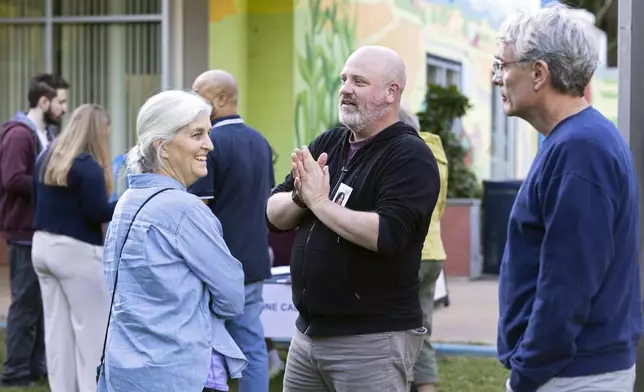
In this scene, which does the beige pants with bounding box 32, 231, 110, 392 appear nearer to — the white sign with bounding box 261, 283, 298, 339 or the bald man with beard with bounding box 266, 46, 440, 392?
the white sign with bounding box 261, 283, 298, 339

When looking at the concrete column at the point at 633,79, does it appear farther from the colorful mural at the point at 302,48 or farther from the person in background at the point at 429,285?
the colorful mural at the point at 302,48

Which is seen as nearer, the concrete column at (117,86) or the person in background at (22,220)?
the person in background at (22,220)

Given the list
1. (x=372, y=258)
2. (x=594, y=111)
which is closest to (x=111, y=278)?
(x=372, y=258)

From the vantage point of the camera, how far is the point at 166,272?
3.49 meters

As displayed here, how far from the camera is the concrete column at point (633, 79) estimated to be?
4203 mm

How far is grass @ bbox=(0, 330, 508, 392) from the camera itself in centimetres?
730

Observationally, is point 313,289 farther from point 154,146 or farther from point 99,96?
point 99,96

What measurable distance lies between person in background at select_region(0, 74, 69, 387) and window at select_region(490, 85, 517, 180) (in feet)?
44.5

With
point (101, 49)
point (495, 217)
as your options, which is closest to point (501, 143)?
point (495, 217)

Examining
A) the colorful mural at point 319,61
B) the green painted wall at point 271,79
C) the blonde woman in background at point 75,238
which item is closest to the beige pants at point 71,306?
the blonde woman in background at point 75,238

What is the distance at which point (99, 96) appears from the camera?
37.9ft

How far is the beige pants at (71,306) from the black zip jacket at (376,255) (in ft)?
9.42

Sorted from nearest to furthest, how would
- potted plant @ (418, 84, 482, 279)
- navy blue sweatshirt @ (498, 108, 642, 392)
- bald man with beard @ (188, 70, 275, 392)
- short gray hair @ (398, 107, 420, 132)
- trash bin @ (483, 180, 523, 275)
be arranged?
navy blue sweatshirt @ (498, 108, 642, 392)
bald man with beard @ (188, 70, 275, 392)
short gray hair @ (398, 107, 420, 132)
potted plant @ (418, 84, 482, 279)
trash bin @ (483, 180, 523, 275)

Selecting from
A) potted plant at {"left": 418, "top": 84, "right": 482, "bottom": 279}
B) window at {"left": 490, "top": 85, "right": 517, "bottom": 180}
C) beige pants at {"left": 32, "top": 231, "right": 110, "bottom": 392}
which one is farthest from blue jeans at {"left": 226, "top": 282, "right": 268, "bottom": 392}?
window at {"left": 490, "top": 85, "right": 517, "bottom": 180}
